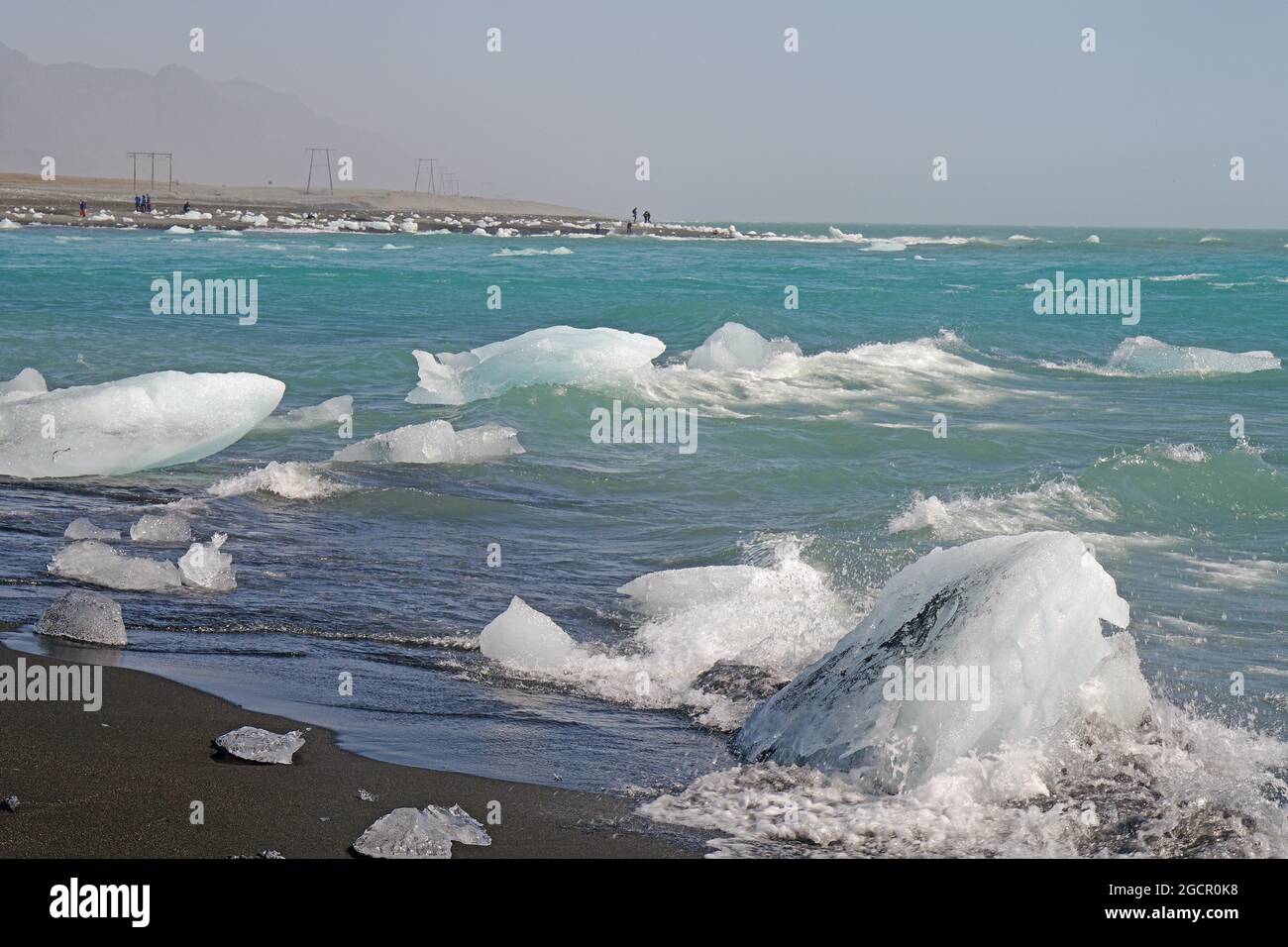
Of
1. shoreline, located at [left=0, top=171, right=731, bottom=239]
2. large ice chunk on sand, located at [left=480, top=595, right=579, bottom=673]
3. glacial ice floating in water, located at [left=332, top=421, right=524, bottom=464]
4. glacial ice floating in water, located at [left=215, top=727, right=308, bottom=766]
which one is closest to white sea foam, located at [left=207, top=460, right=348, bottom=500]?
Answer: glacial ice floating in water, located at [left=332, top=421, right=524, bottom=464]

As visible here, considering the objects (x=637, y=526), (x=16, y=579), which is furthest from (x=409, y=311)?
(x=16, y=579)

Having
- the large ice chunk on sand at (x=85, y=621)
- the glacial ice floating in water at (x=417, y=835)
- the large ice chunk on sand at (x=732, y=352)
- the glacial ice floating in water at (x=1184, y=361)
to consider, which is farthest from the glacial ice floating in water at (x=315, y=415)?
the glacial ice floating in water at (x=1184, y=361)

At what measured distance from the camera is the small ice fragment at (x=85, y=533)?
8331 millimetres

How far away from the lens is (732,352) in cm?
1852

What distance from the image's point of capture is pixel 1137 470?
38.3 feet

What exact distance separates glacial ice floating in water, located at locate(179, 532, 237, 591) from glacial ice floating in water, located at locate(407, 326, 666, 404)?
8081 mm

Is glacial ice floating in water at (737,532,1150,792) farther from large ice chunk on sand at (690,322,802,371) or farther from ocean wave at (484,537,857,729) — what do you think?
large ice chunk on sand at (690,322,802,371)

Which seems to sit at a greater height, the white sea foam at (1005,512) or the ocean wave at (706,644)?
the white sea foam at (1005,512)

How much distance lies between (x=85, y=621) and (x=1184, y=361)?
1908 cm

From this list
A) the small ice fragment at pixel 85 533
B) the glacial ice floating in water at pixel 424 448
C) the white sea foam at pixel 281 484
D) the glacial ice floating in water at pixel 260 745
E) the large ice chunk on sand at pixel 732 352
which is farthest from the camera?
the large ice chunk on sand at pixel 732 352

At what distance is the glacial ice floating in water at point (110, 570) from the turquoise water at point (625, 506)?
18 centimetres

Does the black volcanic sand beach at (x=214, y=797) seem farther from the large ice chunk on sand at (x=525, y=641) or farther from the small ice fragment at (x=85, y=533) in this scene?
the small ice fragment at (x=85, y=533)

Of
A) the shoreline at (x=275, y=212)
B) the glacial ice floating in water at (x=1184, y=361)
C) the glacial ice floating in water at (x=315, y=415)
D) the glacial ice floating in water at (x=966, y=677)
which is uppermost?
the shoreline at (x=275, y=212)

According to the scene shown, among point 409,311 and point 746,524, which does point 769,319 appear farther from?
point 746,524
